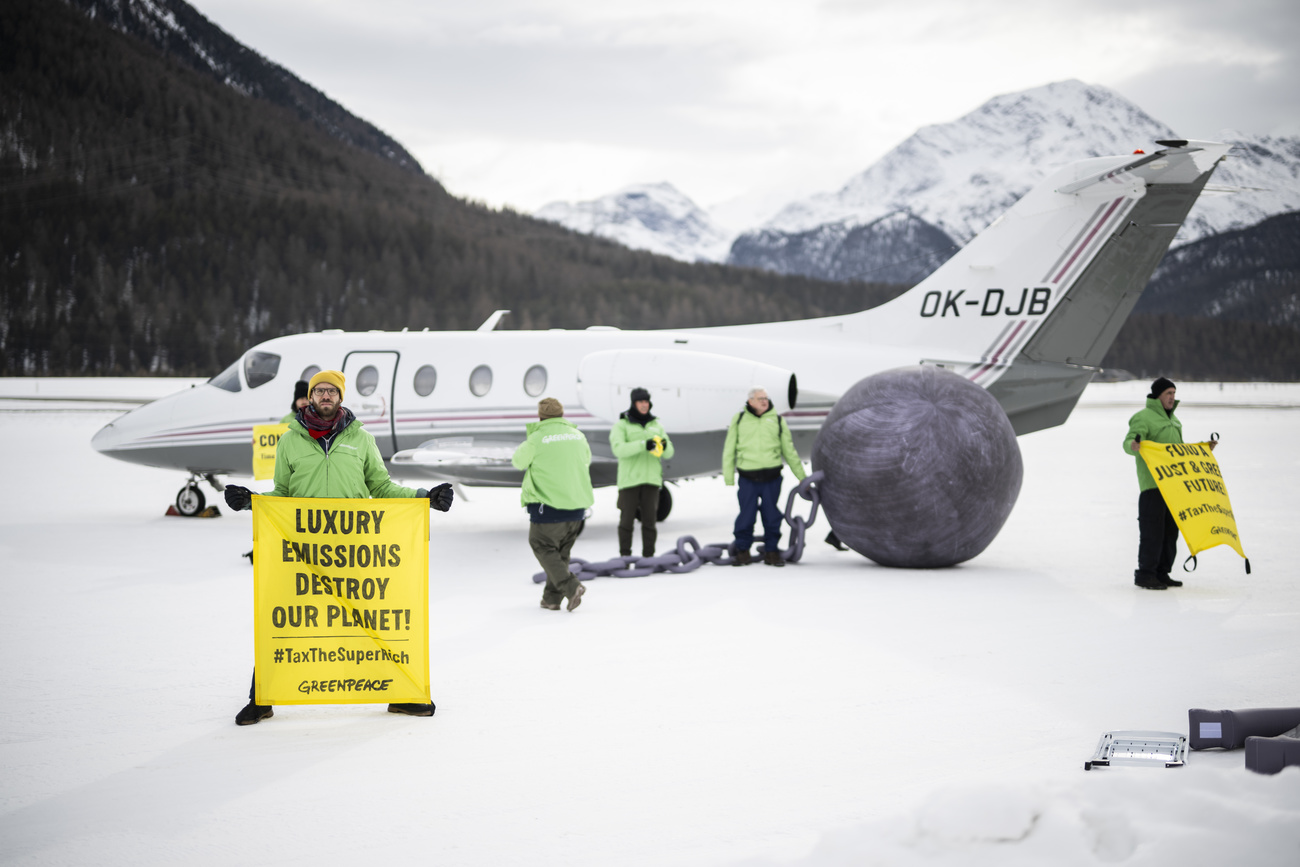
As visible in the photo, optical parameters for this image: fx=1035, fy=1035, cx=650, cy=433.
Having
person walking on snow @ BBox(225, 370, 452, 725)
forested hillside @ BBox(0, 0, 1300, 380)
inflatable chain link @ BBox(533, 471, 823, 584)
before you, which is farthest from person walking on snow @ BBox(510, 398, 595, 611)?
forested hillside @ BBox(0, 0, 1300, 380)

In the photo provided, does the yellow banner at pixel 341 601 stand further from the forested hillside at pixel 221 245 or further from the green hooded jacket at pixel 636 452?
the forested hillside at pixel 221 245

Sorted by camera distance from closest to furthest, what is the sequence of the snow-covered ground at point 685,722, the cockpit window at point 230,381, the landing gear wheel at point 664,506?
the snow-covered ground at point 685,722
the landing gear wheel at point 664,506
the cockpit window at point 230,381

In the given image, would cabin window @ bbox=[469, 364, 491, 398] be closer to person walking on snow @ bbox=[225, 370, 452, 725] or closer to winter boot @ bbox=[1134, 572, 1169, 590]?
person walking on snow @ bbox=[225, 370, 452, 725]

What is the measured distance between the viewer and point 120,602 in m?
9.34

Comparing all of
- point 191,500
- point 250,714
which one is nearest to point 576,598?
point 250,714

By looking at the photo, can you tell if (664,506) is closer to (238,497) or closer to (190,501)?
(190,501)

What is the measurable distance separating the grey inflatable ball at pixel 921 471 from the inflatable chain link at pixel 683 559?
25 cm

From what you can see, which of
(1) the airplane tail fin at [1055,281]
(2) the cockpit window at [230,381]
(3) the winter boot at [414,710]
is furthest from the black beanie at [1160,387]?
(2) the cockpit window at [230,381]

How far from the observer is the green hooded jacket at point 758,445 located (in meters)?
10.9

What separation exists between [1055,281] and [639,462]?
5.75 meters

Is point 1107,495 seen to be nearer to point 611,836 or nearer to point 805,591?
point 805,591

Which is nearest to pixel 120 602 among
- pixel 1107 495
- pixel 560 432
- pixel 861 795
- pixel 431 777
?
pixel 560 432

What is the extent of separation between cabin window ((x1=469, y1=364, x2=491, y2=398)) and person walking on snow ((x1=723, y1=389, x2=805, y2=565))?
15.4 feet

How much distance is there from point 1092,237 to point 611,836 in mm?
10496
